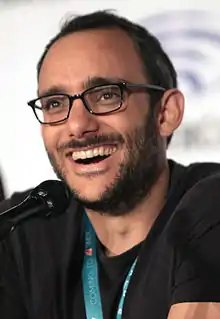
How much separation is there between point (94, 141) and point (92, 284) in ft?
0.89

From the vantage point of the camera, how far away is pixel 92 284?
1.04m

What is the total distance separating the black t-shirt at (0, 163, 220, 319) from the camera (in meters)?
0.83

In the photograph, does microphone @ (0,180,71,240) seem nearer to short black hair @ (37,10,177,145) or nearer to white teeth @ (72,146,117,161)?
white teeth @ (72,146,117,161)

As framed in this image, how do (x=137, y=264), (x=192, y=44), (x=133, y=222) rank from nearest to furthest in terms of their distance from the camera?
(x=137, y=264) < (x=133, y=222) < (x=192, y=44)

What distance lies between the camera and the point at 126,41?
3.54ft

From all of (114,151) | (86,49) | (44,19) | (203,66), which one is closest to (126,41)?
(86,49)

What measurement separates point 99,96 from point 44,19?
2.61ft

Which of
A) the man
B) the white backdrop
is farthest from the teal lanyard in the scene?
the white backdrop

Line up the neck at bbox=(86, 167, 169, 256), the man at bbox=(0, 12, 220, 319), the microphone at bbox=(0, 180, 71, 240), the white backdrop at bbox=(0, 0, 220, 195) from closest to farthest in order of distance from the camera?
the microphone at bbox=(0, 180, 71, 240) < the man at bbox=(0, 12, 220, 319) < the neck at bbox=(86, 167, 169, 256) < the white backdrop at bbox=(0, 0, 220, 195)

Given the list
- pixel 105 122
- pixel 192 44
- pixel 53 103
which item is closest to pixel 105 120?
pixel 105 122

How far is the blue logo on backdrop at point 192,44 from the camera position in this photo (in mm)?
1568

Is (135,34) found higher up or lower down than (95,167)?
higher up

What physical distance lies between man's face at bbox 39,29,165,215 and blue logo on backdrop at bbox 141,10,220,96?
54 centimetres

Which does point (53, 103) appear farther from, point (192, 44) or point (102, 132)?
point (192, 44)
